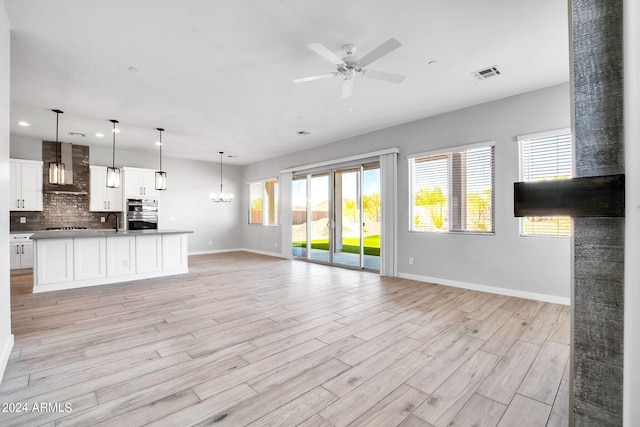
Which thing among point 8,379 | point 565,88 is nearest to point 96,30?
point 8,379

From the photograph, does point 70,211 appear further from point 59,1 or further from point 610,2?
point 610,2

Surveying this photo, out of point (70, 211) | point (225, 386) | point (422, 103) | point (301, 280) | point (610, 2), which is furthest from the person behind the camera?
point (70, 211)

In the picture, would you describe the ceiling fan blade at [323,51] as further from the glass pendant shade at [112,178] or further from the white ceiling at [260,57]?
the glass pendant shade at [112,178]

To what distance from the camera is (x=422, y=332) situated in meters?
3.07

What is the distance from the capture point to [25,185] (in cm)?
659

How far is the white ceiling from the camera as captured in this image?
2605 millimetres

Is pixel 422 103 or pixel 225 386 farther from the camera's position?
pixel 422 103

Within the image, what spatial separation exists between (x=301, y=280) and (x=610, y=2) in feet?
17.2

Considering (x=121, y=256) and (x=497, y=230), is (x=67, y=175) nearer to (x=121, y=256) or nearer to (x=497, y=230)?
(x=121, y=256)

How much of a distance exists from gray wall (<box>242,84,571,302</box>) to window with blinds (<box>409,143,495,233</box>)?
13 centimetres

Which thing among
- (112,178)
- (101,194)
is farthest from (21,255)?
(112,178)

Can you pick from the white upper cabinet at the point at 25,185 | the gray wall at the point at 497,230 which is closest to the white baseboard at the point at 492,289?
the gray wall at the point at 497,230

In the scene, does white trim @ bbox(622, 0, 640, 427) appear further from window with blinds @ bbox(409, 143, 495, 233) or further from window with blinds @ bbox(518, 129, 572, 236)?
window with blinds @ bbox(409, 143, 495, 233)

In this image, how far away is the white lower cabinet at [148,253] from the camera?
18.6ft
